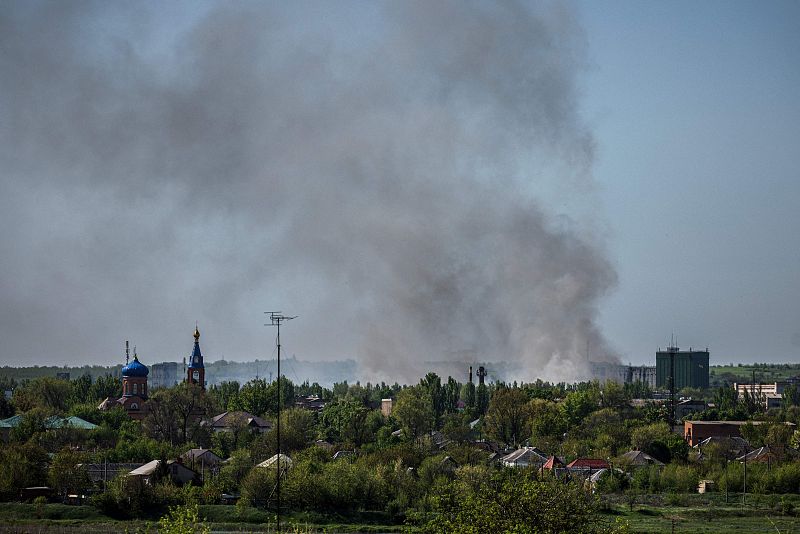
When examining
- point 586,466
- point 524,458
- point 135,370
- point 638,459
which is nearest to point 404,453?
point 524,458

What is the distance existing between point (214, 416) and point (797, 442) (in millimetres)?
46692

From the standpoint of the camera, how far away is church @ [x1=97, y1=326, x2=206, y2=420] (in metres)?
105

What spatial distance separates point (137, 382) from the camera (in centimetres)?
11144

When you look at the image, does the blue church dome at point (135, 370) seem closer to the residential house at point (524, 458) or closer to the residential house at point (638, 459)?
the residential house at point (524, 458)

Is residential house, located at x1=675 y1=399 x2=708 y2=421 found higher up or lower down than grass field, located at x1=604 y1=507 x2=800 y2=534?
higher up

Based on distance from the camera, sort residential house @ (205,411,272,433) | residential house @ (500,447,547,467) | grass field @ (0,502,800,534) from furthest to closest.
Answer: residential house @ (205,411,272,433)
residential house @ (500,447,547,467)
grass field @ (0,502,800,534)

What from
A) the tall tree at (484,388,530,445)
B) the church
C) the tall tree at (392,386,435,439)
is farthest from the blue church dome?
the tall tree at (484,388,530,445)

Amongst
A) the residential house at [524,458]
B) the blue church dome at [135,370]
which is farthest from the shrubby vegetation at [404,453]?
the blue church dome at [135,370]

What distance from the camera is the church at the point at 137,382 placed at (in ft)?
346

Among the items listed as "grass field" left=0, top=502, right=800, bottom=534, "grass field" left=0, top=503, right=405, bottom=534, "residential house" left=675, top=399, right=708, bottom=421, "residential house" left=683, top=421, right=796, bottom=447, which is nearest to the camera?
"grass field" left=0, top=502, right=800, bottom=534

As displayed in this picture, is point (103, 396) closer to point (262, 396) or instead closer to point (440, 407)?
point (262, 396)

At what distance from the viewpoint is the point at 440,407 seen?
119 meters

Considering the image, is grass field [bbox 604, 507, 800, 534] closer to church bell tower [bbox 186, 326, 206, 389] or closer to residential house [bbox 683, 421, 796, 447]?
residential house [bbox 683, 421, 796, 447]

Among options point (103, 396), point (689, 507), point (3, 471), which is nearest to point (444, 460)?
point (689, 507)
